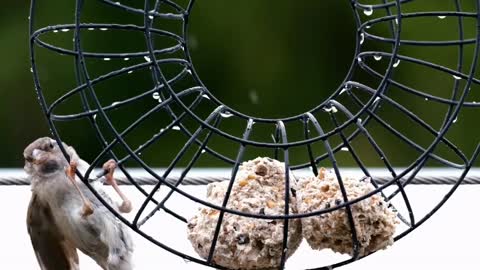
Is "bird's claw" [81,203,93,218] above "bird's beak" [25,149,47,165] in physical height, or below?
below

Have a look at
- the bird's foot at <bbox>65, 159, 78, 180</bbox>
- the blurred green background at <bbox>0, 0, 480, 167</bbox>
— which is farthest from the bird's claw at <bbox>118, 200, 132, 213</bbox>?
the blurred green background at <bbox>0, 0, 480, 167</bbox>

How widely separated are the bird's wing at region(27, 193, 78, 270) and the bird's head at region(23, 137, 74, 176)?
2.2 inches

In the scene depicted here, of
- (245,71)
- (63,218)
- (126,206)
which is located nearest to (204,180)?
(126,206)

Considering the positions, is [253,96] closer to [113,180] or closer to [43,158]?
[43,158]

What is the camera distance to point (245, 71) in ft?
13.0

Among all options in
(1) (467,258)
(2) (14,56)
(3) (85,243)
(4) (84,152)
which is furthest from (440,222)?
(2) (14,56)

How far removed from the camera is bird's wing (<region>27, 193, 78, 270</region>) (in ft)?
5.67

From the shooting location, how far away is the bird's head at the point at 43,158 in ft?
5.53

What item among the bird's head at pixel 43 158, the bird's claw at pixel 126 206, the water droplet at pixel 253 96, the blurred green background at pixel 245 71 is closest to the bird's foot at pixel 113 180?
the bird's claw at pixel 126 206

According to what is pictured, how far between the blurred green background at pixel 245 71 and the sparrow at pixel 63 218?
1.83 meters

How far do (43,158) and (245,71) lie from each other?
7.60ft

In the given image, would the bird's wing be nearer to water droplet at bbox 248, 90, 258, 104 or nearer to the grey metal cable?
the grey metal cable

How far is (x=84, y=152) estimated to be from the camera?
12.1ft

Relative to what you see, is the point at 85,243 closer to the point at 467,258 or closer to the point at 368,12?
the point at 368,12
